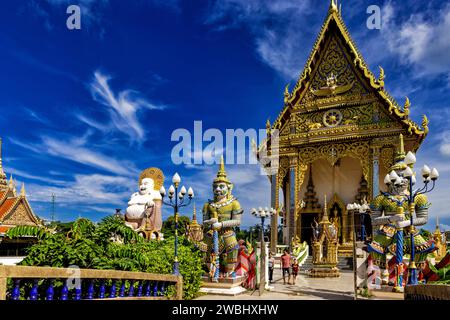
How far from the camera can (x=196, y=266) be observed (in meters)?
9.48

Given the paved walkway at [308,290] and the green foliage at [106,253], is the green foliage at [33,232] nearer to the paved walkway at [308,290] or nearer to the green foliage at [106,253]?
the green foliage at [106,253]

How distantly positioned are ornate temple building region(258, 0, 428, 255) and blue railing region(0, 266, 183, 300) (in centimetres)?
1436

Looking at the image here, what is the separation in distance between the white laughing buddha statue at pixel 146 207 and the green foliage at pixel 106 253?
9.75 m

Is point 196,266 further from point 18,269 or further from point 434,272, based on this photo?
point 18,269

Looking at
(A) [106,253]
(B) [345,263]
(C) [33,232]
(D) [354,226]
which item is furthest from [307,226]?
(C) [33,232]

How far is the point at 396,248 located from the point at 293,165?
10753 millimetres

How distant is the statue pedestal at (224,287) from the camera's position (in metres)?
9.63

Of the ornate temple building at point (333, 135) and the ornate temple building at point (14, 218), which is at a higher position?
the ornate temple building at point (333, 135)

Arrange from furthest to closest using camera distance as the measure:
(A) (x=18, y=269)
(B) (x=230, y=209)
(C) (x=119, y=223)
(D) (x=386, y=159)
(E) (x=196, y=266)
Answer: (D) (x=386, y=159)
(B) (x=230, y=209)
(E) (x=196, y=266)
(C) (x=119, y=223)
(A) (x=18, y=269)

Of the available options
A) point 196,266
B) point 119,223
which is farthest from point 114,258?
point 196,266

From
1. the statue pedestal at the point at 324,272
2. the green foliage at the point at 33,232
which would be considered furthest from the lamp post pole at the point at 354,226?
the green foliage at the point at 33,232

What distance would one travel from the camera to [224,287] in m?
9.78

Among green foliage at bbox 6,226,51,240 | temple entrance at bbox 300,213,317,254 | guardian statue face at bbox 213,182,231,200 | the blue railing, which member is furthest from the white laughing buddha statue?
the blue railing
